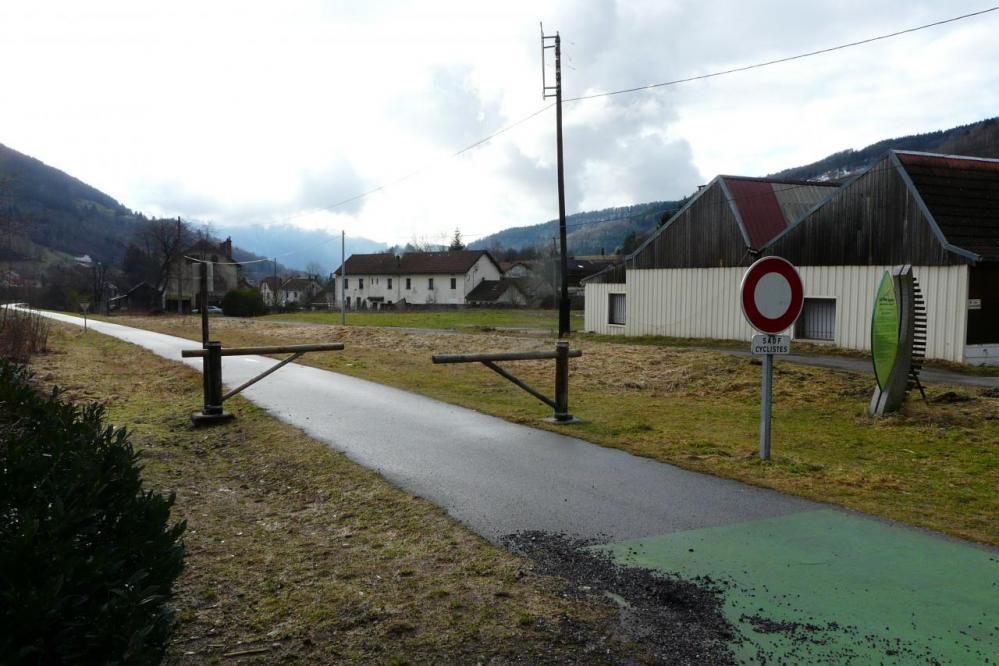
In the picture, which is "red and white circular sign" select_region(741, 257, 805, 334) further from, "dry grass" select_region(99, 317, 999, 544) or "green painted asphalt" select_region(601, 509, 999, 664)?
"green painted asphalt" select_region(601, 509, 999, 664)

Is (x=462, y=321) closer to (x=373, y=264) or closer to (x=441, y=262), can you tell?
(x=441, y=262)

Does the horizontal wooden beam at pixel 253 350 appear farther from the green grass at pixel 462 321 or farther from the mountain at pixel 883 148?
the mountain at pixel 883 148

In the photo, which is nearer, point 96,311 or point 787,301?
point 787,301

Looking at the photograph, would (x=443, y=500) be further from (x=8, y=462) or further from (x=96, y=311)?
(x=96, y=311)

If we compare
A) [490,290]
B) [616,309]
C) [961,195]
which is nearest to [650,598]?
[961,195]

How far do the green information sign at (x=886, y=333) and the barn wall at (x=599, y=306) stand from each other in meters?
22.3

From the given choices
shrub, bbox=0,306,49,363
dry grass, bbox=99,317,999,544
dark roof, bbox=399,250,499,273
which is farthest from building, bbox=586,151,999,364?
dark roof, bbox=399,250,499,273

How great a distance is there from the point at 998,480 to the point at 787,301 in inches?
104

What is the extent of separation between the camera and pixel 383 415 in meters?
11.6

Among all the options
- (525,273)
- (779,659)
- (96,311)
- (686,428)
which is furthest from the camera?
(525,273)

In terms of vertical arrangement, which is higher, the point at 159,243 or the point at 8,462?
the point at 159,243

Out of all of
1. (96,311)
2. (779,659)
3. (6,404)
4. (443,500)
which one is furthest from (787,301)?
(96,311)

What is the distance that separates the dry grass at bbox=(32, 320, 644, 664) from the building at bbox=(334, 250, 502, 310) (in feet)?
286

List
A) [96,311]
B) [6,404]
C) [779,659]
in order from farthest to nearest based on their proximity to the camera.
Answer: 1. [96,311]
2. [6,404]
3. [779,659]
